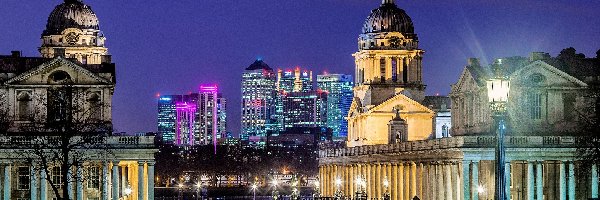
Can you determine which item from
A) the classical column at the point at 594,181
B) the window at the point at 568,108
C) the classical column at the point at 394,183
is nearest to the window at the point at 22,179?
the classical column at the point at 394,183

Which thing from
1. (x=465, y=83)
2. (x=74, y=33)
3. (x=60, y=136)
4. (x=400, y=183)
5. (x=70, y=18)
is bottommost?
(x=400, y=183)

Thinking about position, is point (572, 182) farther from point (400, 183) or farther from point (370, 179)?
point (370, 179)

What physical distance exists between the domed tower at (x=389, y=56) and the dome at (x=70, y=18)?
31.2 meters

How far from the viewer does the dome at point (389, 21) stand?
174 metres

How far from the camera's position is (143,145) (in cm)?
12025

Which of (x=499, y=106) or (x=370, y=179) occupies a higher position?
(x=499, y=106)

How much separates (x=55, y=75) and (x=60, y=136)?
423 inches

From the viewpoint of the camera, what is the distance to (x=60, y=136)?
11381 centimetres

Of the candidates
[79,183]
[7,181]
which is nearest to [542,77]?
[79,183]

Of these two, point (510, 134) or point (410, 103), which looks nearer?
point (510, 134)

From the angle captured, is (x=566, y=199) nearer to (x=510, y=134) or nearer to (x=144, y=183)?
(x=510, y=134)

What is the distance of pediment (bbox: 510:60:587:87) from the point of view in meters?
126

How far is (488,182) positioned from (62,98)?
31.3 meters

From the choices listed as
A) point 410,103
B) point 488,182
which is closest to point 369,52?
point 410,103
